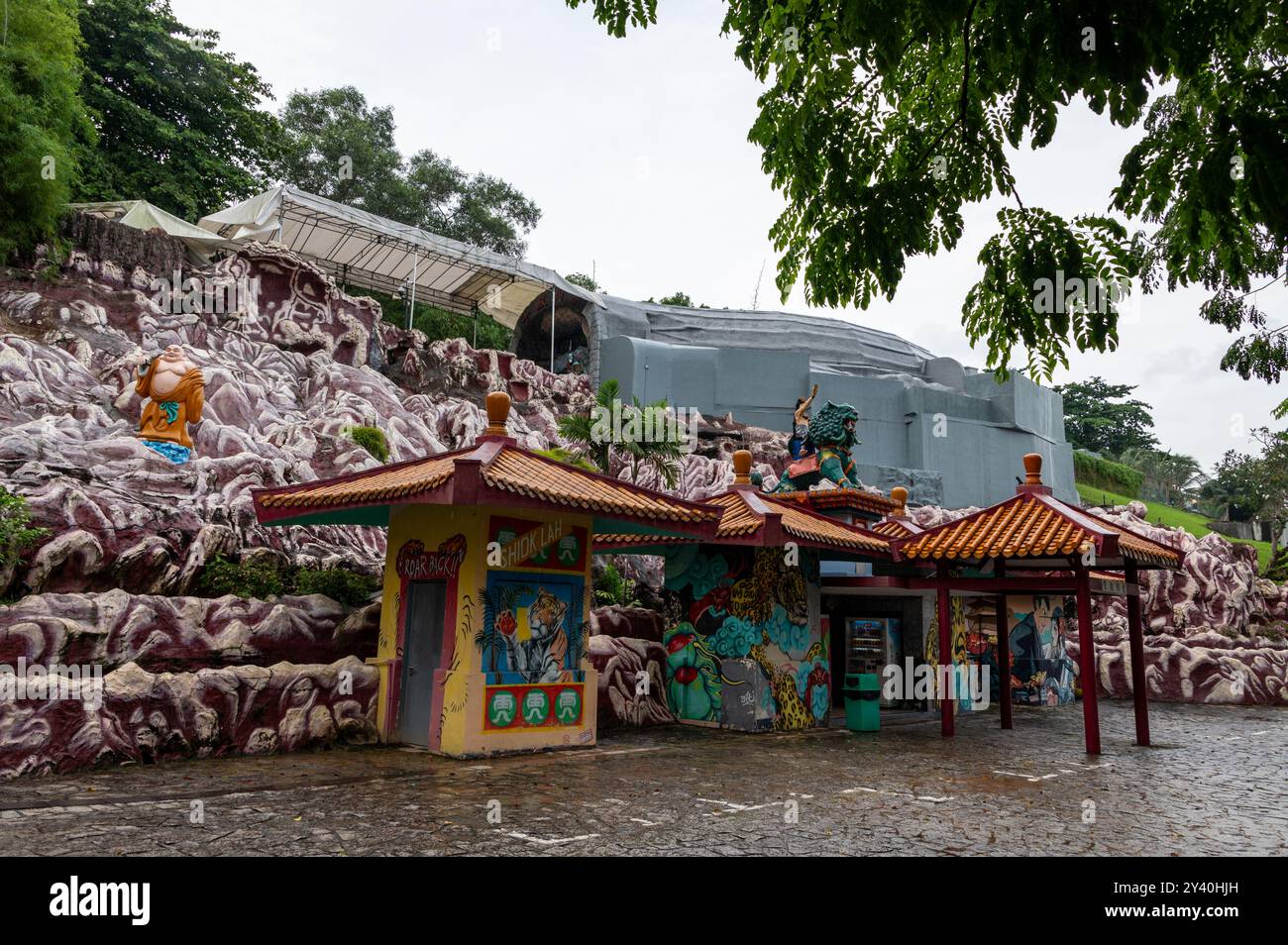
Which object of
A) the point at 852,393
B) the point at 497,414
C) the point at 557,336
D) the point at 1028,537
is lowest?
the point at 1028,537

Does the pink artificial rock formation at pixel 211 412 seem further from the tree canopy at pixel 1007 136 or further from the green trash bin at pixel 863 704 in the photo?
the tree canopy at pixel 1007 136

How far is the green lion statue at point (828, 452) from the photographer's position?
17344 mm

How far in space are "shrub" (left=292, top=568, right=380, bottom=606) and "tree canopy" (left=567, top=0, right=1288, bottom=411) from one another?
9.11 meters

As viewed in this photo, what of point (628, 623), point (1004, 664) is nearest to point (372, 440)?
point (628, 623)

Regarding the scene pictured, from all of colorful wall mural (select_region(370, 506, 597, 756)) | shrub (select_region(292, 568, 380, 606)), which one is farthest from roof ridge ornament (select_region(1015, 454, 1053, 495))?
shrub (select_region(292, 568, 380, 606))

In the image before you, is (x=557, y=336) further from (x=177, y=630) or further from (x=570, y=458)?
(x=177, y=630)

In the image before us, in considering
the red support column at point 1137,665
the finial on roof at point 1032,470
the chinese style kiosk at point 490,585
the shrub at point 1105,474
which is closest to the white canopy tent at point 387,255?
the chinese style kiosk at point 490,585

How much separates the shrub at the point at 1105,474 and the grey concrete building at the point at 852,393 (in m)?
16.8

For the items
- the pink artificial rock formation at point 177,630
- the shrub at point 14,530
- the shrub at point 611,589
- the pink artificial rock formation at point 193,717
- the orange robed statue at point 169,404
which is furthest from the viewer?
the shrub at point 611,589

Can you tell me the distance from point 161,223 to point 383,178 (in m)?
20.0

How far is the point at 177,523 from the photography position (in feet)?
43.1

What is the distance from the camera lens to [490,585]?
35.1 feet

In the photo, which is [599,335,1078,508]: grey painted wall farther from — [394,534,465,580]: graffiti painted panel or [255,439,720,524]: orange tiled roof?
[394,534,465,580]: graffiti painted panel

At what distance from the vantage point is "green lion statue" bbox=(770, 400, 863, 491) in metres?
17.3
